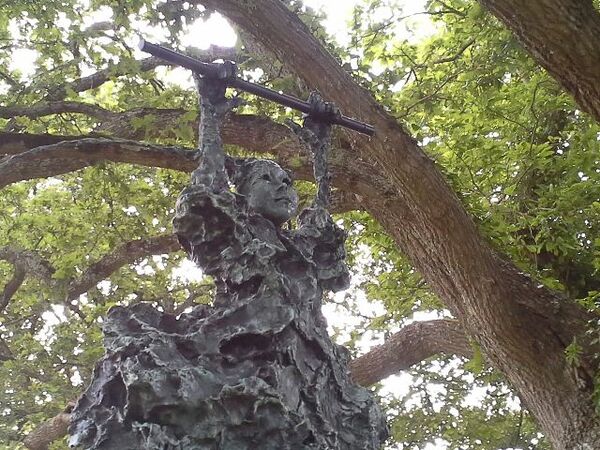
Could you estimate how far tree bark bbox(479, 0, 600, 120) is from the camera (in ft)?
13.6

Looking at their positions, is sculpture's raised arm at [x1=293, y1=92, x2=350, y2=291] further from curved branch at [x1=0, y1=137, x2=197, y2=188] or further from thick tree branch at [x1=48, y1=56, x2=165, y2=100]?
thick tree branch at [x1=48, y1=56, x2=165, y2=100]

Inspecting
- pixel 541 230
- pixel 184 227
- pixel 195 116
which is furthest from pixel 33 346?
pixel 184 227

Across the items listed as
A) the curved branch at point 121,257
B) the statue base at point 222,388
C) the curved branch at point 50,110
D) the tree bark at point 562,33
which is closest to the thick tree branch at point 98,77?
the curved branch at point 50,110

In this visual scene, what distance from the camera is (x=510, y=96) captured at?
22.1 feet

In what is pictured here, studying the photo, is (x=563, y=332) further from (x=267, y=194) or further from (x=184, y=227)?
(x=184, y=227)

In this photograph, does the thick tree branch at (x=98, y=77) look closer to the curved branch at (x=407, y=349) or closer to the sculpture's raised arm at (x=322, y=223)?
the sculpture's raised arm at (x=322, y=223)

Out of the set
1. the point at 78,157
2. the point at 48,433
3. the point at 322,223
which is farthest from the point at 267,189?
the point at 48,433

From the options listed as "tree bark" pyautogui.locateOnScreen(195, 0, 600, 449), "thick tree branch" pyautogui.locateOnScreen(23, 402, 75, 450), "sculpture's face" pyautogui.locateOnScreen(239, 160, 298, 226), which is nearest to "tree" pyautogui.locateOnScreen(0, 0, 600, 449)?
"tree bark" pyautogui.locateOnScreen(195, 0, 600, 449)

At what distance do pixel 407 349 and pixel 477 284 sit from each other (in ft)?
7.49

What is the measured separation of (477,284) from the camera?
5.26 metres

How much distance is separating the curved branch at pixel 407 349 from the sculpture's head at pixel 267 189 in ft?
13.9

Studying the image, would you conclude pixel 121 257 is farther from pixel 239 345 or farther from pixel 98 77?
pixel 239 345

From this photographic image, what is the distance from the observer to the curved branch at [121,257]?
7270mm

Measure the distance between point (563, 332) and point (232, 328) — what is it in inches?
138
